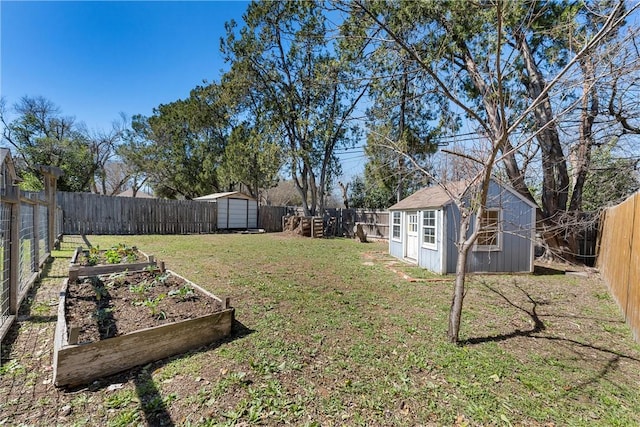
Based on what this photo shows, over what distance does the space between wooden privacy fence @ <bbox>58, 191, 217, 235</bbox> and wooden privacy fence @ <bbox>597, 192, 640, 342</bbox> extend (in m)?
15.6

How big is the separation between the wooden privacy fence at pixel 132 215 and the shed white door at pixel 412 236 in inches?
443

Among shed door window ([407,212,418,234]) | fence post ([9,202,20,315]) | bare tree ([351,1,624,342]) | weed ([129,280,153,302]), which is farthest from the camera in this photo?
shed door window ([407,212,418,234])

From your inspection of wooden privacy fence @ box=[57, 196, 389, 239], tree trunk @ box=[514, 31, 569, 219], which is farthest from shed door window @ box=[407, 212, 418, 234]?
wooden privacy fence @ box=[57, 196, 389, 239]

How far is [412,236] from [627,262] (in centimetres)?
472

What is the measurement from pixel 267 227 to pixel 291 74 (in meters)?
8.97

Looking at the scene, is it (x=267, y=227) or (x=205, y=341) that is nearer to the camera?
(x=205, y=341)

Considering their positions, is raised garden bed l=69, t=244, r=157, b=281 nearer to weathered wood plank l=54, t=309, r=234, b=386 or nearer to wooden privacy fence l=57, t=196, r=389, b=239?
weathered wood plank l=54, t=309, r=234, b=386

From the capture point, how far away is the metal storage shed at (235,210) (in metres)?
16.9

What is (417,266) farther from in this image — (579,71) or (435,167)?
(579,71)

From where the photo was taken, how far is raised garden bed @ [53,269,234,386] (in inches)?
91.4

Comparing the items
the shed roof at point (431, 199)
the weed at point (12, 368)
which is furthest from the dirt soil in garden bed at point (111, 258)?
the shed roof at point (431, 199)

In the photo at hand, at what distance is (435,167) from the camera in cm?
468

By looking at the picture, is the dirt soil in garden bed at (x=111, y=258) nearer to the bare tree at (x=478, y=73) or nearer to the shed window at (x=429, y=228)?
the bare tree at (x=478, y=73)

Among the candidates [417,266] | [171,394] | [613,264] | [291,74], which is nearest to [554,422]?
[171,394]
